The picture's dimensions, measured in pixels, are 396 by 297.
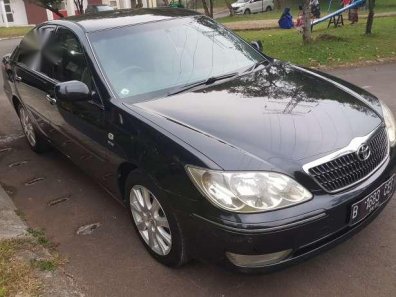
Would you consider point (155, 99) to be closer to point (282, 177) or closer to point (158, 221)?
point (158, 221)

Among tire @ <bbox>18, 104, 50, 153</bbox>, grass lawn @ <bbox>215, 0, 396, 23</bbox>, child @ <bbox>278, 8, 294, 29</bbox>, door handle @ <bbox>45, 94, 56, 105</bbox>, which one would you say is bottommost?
grass lawn @ <bbox>215, 0, 396, 23</bbox>

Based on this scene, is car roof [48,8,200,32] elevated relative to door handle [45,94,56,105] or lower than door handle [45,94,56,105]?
elevated

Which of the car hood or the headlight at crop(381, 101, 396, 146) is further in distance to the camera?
the headlight at crop(381, 101, 396, 146)

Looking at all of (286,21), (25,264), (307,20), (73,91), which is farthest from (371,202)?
(286,21)

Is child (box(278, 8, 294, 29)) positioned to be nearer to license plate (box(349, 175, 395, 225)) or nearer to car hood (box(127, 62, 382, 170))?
car hood (box(127, 62, 382, 170))

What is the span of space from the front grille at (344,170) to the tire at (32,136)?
355 cm

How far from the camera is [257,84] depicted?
3561 millimetres

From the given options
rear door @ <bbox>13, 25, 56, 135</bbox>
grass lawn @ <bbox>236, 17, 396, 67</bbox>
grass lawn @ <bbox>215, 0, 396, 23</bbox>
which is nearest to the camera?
rear door @ <bbox>13, 25, 56, 135</bbox>

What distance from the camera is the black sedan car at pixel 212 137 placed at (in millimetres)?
2523

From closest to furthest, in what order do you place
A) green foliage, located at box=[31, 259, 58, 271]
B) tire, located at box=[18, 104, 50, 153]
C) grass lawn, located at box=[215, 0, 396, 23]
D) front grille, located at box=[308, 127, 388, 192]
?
front grille, located at box=[308, 127, 388, 192], green foliage, located at box=[31, 259, 58, 271], tire, located at box=[18, 104, 50, 153], grass lawn, located at box=[215, 0, 396, 23]

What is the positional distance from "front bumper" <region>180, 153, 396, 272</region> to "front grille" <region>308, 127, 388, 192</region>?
51mm

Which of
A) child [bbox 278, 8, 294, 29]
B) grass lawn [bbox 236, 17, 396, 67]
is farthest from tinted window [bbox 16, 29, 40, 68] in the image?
child [bbox 278, 8, 294, 29]

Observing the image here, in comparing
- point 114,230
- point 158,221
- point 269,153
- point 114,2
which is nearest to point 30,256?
point 114,230

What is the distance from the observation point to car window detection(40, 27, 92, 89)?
380 centimetres
